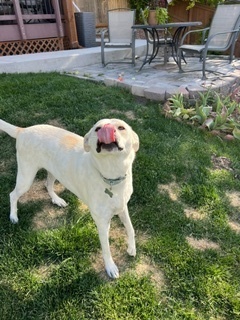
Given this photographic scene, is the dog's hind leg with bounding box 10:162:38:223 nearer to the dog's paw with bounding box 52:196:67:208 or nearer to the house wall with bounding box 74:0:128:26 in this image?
the dog's paw with bounding box 52:196:67:208

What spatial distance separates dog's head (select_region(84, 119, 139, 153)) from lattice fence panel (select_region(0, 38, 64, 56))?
22.9 ft

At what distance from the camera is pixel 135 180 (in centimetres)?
300

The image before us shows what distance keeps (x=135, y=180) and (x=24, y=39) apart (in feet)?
20.2

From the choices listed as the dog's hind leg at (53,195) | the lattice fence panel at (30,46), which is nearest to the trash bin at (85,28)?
the lattice fence panel at (30,46)

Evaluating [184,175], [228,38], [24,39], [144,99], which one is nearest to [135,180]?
[184,175]

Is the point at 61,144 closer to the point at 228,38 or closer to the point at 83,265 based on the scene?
the point at 83,265

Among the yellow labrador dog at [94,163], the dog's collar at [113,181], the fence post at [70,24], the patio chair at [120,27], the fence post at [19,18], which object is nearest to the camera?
the yellow labrador dog at [94,163]

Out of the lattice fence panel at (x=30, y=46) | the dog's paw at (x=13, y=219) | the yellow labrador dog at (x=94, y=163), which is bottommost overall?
the dog's paw at (x=13, y=219)

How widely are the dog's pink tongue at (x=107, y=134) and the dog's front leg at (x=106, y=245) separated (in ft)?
2.23

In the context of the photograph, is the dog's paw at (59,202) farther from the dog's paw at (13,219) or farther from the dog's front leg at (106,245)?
the dog's front leg at (106,245)

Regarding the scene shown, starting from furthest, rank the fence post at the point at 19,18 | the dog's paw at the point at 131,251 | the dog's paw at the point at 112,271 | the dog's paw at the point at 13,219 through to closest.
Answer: the fence post at the point at 19,18, the dog's paw at the point at 13,219, the dog's paw at the point at 131,251, the dog's paw at the point at 112,271

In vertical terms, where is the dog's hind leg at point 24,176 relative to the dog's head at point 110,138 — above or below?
below

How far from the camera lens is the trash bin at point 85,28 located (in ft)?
27.0

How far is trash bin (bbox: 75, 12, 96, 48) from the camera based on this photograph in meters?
8.23
